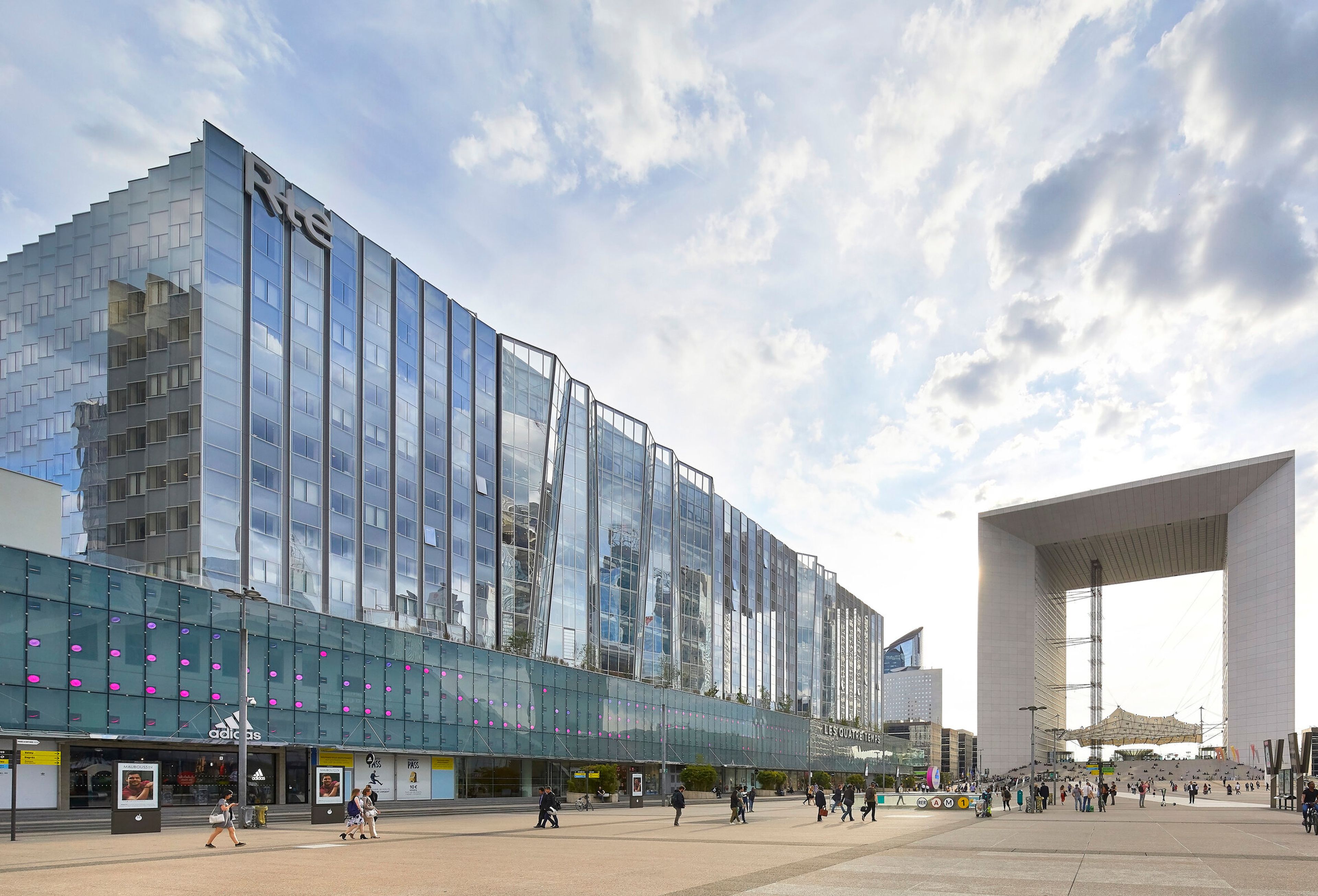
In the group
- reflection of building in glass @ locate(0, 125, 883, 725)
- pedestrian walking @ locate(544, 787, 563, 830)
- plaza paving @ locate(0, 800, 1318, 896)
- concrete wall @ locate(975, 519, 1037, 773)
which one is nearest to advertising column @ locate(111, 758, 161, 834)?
plaza paving @ locate(0, 800, 1318, 896)

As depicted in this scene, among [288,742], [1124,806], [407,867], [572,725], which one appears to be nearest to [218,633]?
[288,742]

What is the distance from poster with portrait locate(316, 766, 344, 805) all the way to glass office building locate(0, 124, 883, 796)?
39.9 feet

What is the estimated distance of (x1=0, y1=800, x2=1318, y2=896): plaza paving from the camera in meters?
18.2

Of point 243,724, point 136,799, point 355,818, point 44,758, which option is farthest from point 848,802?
point 44,758

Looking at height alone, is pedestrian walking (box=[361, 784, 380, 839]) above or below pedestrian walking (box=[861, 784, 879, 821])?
above

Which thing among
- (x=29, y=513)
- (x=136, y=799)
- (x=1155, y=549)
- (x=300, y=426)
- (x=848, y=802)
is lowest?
(x=848, y=802)

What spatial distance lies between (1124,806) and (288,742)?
61.5 m

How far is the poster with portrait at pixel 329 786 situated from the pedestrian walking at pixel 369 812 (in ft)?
20.4

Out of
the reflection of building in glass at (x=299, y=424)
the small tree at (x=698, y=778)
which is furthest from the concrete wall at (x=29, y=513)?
the small tree at (x=698, y=778)

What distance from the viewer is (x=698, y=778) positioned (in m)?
86.6

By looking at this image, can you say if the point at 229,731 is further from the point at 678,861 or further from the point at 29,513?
the point at 678,861

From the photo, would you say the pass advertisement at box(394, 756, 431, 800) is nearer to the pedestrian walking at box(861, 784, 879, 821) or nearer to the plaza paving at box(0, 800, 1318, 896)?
the plaza paving at box(0, 800, 1318, 896)

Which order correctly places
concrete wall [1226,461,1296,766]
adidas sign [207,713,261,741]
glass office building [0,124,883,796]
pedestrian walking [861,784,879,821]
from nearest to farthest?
1. adidas sign [207,713,261,741]
2. pedestrian walking [861,784,879,821]
3. glass office building [0,124,883,796]
4. concrete wall [1226,461,1296,766]

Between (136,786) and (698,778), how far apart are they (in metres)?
60.3
